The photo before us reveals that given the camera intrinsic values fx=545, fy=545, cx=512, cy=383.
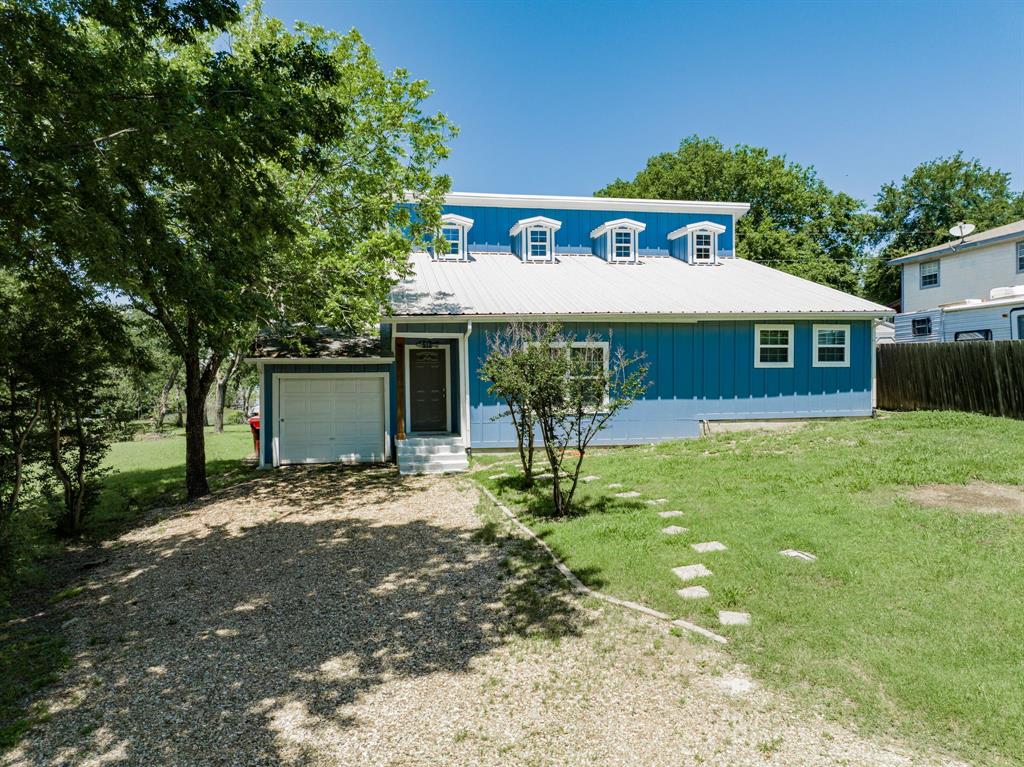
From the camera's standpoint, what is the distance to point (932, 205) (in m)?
37.1

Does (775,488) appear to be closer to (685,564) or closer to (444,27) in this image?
(685,564)

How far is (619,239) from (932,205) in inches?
1283

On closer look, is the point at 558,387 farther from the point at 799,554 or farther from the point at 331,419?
the point at 331,419

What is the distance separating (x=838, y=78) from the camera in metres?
13.5

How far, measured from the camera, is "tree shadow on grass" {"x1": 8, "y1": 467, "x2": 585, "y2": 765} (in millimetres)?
3297

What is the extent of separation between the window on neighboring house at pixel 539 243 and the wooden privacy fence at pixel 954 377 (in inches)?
416

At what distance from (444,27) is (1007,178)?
44.0 m

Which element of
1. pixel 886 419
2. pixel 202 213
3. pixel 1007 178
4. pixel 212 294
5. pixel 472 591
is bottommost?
pixel 472 591

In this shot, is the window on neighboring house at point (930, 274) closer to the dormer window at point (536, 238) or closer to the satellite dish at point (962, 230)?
the satellite dish at point (962, 230)

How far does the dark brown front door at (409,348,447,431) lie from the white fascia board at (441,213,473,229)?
4807 mm

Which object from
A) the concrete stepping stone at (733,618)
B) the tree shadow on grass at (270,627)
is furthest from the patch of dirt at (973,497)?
the tree shadow on grass at (270,627)

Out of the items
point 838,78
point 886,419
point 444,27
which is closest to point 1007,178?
point 838,78

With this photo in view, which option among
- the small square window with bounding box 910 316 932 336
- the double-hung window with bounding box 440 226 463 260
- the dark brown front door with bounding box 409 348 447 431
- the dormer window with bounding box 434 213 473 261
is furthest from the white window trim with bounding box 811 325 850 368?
the double-hung window with bounding box 440 226 463 260

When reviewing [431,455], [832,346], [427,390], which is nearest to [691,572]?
[431,455]
